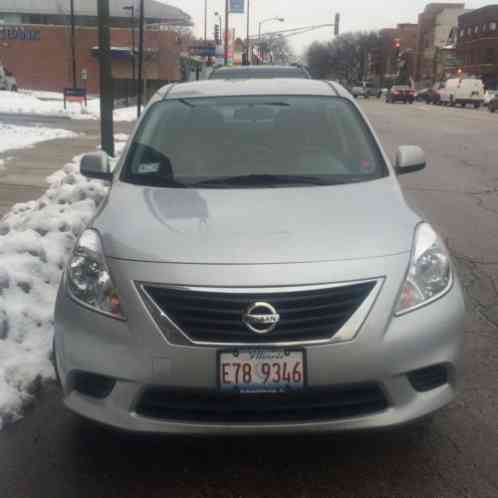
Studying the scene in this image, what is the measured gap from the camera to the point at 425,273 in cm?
315

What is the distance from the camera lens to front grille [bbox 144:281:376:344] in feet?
9.29

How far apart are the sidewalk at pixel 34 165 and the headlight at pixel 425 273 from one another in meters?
6.06

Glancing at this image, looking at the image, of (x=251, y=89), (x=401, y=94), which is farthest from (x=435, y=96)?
(x=251, y=89)

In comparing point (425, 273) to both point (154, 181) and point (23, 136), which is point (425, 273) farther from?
point (23, 136)

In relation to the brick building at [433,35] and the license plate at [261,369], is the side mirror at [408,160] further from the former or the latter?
the brick building at [433,35]

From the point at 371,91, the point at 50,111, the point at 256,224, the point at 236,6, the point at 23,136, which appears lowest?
the point at 371,91

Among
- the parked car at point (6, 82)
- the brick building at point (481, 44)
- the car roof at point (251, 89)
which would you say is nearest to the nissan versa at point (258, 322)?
the car roof at point (251, 89)

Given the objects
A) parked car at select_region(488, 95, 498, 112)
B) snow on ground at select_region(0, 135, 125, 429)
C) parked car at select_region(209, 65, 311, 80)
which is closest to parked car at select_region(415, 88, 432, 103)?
parked car at select_region(488, 95, 498, 112)

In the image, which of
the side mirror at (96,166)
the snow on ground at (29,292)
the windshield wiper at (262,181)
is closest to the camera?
the snow on ground at (29,292)

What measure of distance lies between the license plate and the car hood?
367mm

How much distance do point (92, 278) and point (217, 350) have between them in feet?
2.21

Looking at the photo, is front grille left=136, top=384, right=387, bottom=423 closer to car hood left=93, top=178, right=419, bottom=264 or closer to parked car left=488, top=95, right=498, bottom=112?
car hood left=93, top=178, right=419, bottom=264

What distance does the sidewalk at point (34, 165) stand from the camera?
951cm

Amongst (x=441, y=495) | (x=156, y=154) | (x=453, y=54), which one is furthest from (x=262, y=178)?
(x=453, y=54)
